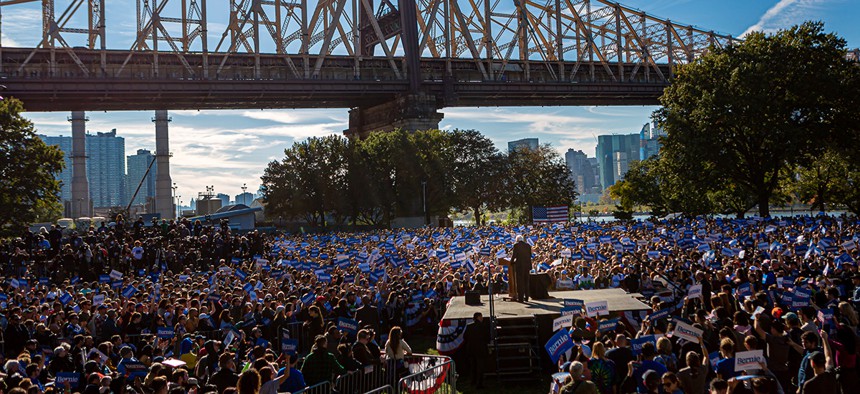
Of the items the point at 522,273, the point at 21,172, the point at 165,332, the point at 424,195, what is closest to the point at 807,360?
the point at 522,273

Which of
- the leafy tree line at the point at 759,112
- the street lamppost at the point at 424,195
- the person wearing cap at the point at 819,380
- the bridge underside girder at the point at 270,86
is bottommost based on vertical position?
the person wearing cap at the point at 819,380

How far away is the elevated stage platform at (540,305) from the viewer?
49.8 ft

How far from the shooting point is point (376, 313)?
1708 centimetres

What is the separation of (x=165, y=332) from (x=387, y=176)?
189ft

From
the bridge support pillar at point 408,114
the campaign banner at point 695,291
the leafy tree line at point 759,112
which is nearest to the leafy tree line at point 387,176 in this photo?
the bridge support pillar at point 408,114

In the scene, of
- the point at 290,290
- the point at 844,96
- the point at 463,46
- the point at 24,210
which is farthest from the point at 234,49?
the point at 290,290

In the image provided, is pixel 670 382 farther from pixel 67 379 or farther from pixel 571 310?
pixel 67 379

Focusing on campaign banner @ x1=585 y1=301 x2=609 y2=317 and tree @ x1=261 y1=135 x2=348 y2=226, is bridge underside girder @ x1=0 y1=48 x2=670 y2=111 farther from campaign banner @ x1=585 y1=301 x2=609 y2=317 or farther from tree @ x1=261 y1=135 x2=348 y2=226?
campaign banner @ x1=585 y1=301 x2=609 y2=317

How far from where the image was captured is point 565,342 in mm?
11531

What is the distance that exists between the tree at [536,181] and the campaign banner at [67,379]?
67.8 m

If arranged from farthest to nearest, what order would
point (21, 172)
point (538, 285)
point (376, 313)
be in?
1. point (21, 172)
2. point (538, 285)
3. point (376, 313)

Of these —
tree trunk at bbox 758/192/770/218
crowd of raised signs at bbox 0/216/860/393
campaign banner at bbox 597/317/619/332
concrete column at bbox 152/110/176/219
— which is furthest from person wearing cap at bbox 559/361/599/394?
concrete column at bbox 152/110/176/219

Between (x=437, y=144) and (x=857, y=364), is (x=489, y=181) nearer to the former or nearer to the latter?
(x=437, y=144)

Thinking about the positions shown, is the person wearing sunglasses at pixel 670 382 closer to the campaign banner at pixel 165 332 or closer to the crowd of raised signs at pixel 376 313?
the crowd of raised signs at pixel 376 313
